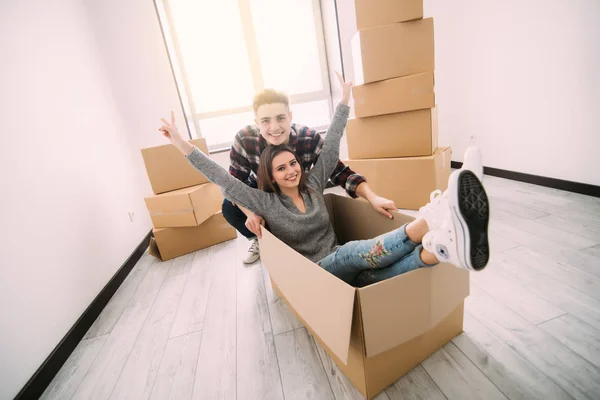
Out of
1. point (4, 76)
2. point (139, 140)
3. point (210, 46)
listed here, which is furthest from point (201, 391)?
point (210, 46)

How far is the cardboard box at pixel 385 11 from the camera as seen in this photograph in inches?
59.7

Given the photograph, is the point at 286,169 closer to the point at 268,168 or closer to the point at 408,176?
the point at 268,168

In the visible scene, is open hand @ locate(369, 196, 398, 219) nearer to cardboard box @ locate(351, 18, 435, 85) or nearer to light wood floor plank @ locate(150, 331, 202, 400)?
light wood floor plank @ locate(150, 331, 202, 400)

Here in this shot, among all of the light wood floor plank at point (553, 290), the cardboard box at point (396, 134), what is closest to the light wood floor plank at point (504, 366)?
the light wood floor plank at point (553, 290)

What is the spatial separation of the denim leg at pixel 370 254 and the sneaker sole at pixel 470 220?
15cm

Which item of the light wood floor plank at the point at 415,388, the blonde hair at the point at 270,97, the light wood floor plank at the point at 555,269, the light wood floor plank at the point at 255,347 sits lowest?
the light wood floor plank at the point at 255,347

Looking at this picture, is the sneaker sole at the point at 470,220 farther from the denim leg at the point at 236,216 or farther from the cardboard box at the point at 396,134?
the cardboard box at the point at 396,134

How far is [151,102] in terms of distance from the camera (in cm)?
237

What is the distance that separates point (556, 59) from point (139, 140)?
3133 mm

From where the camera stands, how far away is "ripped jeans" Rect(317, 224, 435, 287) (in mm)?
718

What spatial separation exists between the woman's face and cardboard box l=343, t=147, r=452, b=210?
3.52 feet

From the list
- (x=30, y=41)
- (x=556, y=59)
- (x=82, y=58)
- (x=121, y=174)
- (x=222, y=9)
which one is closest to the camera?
(x=30, y=41)

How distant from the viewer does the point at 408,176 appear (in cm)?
182

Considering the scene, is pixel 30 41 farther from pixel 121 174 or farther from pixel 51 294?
pixel 51 294
